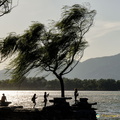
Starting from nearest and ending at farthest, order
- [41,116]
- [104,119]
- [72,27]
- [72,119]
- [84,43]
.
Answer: [41,116] → [72,119] → [72,27] → [84,43] → [104,119]

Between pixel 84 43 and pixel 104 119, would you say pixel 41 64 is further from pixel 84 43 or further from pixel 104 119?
pixel 104 119

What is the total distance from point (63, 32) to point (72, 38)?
1.36 metres

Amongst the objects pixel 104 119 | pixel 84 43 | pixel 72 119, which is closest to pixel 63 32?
pixel 84 43

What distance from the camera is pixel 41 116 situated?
25.9 m

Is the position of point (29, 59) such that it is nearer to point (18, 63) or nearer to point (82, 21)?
point (18, 63)

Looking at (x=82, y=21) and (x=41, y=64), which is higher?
(x=82, y=21)

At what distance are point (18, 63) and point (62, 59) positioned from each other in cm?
559

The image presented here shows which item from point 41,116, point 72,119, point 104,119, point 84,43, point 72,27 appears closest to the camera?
point 41,116

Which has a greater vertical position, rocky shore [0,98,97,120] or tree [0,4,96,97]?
tree [0,4,96,97]

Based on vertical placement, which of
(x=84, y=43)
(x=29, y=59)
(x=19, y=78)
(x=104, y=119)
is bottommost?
(x=104, y=119)

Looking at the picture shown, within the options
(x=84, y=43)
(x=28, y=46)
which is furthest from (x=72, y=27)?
(x=28, y=46)

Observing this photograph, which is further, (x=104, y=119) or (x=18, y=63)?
(x=104, y=119)

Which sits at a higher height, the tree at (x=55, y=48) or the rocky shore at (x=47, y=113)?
the tree at (x=55, y=48)

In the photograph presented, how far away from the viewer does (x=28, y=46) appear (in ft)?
124
